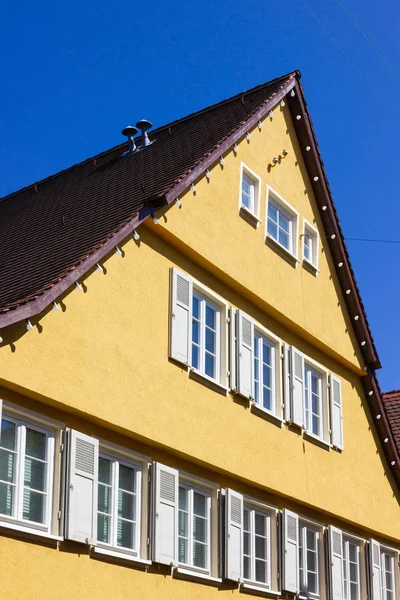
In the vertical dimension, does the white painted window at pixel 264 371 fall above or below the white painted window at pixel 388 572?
above

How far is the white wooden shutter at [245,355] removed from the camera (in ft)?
53.4

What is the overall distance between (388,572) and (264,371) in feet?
19.8

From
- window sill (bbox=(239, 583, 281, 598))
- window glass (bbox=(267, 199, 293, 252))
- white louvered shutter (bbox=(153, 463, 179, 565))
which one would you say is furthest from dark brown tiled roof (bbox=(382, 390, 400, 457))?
white louvered shutter (bbox=(153, 463, 179, 565))

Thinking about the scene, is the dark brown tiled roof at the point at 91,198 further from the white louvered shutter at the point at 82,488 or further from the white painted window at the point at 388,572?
the white painted window at the point at 388,572

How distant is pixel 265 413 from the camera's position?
16859mm

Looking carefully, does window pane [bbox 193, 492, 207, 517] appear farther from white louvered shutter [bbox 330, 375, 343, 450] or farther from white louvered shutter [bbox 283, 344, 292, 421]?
white louvered shutter [bbox 330, 375, 343, 450]

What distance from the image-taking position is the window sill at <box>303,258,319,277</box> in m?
19.4

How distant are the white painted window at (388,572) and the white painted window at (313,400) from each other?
3426mm

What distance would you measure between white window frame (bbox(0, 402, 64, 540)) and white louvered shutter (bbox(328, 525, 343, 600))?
24.5ft

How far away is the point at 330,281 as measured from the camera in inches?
800

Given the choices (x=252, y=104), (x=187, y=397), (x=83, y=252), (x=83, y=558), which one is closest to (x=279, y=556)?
(x=187, y=397)

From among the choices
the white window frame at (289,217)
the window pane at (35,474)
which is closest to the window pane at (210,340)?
the white window frame at (289,217)

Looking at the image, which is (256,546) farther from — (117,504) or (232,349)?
(117,504)

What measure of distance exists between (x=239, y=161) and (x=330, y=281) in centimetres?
366
